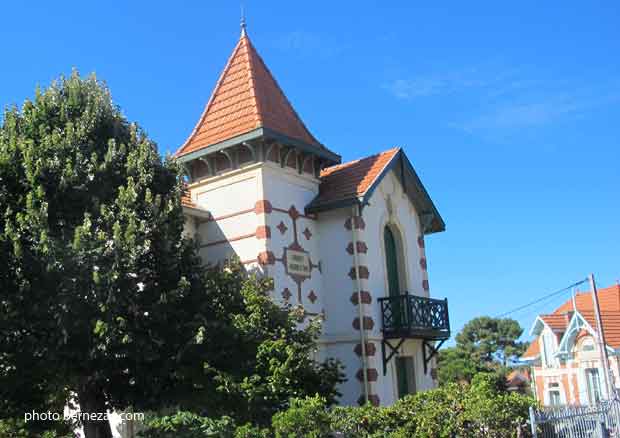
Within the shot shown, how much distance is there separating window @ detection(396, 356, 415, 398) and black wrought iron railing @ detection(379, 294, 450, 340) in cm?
106

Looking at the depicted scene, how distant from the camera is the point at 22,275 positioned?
11.4 m

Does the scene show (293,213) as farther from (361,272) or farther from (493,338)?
(493,338)

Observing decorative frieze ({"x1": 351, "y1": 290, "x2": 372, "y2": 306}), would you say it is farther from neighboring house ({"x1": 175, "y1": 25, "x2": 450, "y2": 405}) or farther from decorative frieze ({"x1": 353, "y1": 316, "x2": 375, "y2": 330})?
decorative frieze ({"x1": 353, "y1": 316, "x2": 375, "y2": 330})

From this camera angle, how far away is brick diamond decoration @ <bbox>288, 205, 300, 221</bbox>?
57.1 feet

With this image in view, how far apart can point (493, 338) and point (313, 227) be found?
44.6 m

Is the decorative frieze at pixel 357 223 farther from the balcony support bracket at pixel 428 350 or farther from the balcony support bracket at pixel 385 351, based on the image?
the balcony support bracket at pixel 428 350

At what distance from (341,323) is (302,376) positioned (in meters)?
4.60

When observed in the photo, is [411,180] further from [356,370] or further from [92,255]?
[92,255]

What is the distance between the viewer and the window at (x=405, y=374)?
61.3 ft

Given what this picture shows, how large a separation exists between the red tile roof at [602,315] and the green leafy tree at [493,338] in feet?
40.2

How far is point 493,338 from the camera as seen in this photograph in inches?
2314

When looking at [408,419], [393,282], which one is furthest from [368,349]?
[408,419]

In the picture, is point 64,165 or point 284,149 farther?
point 284,149

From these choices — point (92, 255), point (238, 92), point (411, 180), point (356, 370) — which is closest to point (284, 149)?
point (238, 92)
